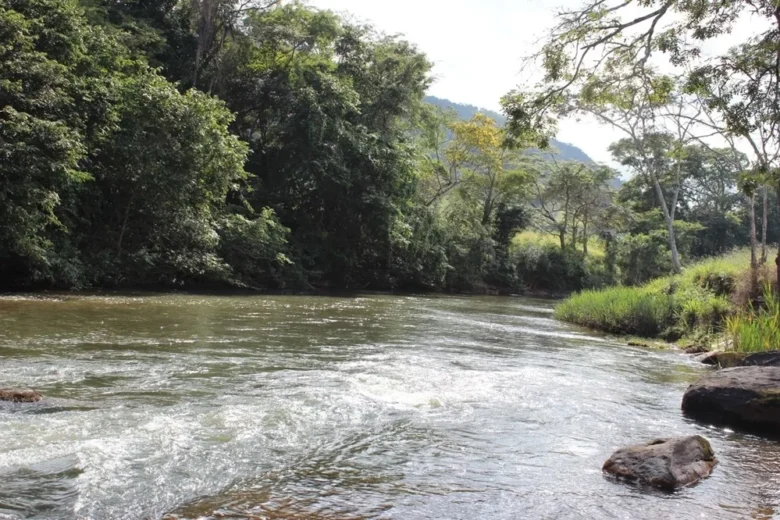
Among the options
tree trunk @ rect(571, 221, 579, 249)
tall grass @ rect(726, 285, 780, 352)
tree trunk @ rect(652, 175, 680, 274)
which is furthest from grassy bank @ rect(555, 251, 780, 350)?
tree trunk @ rect(571, 221, 579, 249)

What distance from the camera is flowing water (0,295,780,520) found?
418 cm

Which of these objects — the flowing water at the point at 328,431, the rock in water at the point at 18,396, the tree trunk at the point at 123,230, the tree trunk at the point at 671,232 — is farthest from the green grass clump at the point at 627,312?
the tree trunk at the point at 123,230

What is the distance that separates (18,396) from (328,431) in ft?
9.86

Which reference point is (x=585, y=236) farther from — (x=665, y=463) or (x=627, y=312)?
(x=665, y=463)

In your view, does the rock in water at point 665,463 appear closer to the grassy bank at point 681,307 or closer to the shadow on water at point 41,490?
the shadow on water at point 41,490

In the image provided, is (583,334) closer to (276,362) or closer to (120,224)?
(276,362)

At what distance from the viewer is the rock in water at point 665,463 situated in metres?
4.77

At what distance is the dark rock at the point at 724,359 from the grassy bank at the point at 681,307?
0.63 meters

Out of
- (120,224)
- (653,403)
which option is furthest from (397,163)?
(653,403)

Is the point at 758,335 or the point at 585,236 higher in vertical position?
the point at 585,236

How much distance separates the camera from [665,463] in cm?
487

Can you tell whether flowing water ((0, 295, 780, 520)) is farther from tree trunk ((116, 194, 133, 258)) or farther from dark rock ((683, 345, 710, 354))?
tree trunk ((116, 194, 133, 258))

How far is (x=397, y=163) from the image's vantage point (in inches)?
1179

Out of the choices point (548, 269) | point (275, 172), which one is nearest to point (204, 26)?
point (275, 172)
